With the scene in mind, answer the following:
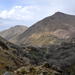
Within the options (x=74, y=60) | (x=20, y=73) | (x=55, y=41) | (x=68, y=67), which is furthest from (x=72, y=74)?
(x=55, y=41)

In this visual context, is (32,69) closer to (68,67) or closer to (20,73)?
(20,73)

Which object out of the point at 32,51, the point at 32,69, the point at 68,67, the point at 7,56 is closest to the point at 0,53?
the point at 7,56

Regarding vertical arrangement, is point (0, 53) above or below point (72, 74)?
Answer: above

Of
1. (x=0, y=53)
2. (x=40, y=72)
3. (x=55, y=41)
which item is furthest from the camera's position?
(x=55, y=41)

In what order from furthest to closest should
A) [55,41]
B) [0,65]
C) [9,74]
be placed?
[55,41] < [0,65] < [9,74]

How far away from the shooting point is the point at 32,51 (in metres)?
114

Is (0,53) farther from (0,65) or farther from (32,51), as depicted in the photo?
(32,51)

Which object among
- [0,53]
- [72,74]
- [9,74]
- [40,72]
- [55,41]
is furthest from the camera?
[55,41]

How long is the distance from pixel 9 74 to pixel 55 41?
159 metres

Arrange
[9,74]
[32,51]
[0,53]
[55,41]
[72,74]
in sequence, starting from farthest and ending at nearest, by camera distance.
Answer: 1. [55,41]
2. [32,51]
3. [0,53]
4. [72,74]
5. [9,74]

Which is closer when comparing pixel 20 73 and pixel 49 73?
pixel 20 73

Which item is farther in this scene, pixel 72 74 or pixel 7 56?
pixel 7 56

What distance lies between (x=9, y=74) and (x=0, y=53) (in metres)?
29.5

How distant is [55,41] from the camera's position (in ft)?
644
